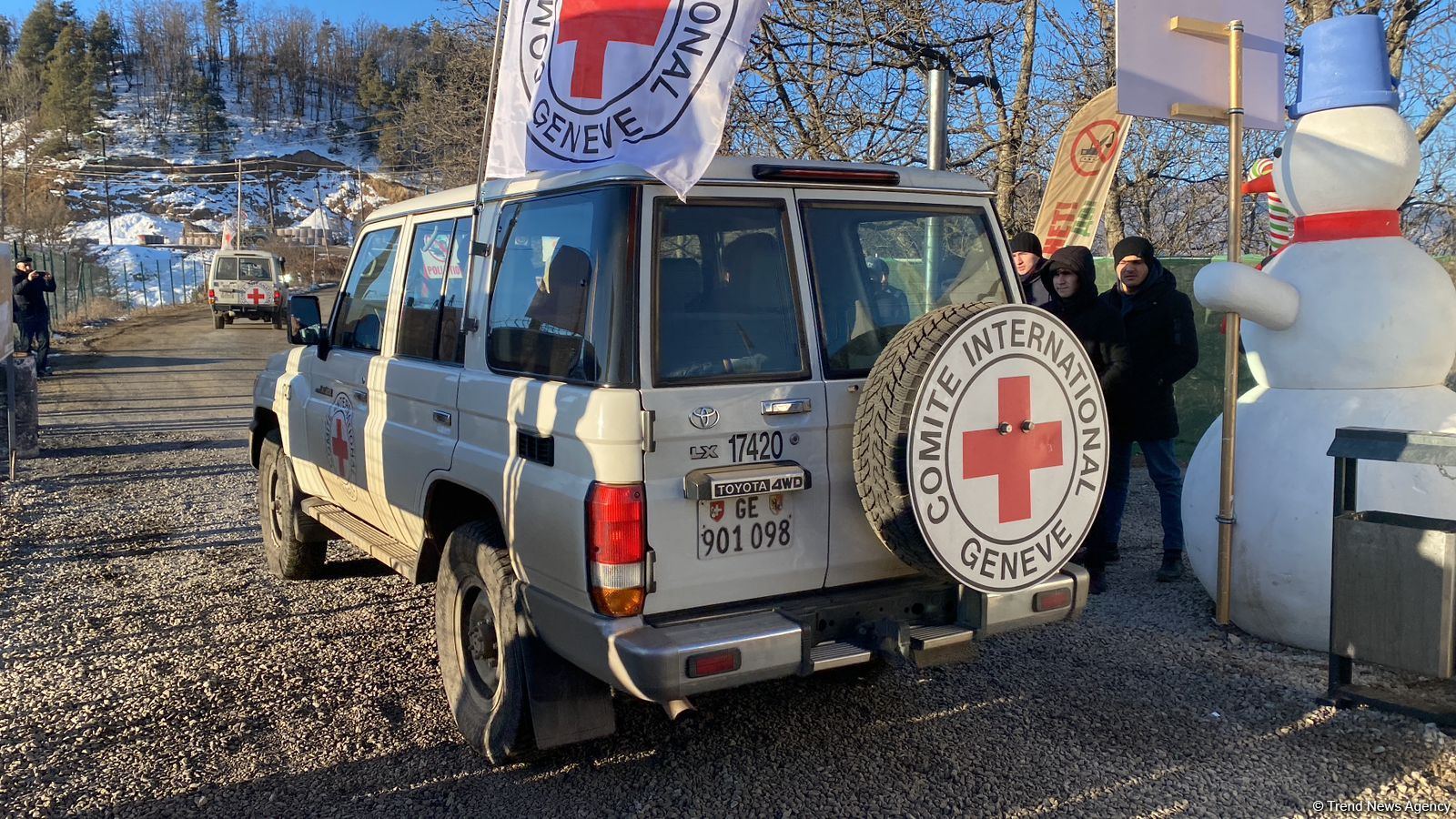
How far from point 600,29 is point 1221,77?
3.43m

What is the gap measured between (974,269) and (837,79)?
266 inches

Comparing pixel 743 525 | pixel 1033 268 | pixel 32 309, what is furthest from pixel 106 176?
pixel 743 525

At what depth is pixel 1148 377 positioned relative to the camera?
6.04 m

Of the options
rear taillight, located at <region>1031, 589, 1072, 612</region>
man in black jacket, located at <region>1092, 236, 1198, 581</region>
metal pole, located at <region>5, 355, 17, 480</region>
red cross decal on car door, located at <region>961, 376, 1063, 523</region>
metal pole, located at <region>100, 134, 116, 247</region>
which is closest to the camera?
red cross decal on car door, located at <region>961, 376, 1063, 523</region>

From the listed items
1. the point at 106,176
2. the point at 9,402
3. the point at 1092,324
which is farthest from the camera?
the point at 106,176

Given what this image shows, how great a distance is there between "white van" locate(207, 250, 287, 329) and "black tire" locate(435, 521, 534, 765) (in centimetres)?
2747

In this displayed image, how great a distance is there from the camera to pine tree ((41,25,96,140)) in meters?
102

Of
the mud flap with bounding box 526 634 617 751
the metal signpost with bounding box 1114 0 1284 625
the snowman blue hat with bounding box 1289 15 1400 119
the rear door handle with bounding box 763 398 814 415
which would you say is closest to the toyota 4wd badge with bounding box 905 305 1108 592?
the rear door handle with bounding box 763 398 814 415

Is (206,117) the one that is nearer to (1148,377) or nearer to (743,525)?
(1148,377)

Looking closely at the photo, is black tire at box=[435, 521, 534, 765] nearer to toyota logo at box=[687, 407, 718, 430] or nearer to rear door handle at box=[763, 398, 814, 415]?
toyota logo at box=[687, 407, 718, 430]

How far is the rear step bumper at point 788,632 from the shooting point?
10.3 feet

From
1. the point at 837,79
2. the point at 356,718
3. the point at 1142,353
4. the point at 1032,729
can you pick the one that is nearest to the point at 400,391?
the point at 356,718

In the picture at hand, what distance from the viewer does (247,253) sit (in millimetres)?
29516

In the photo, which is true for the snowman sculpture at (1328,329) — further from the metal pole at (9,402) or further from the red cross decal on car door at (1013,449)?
the metal pole at (9,402)
